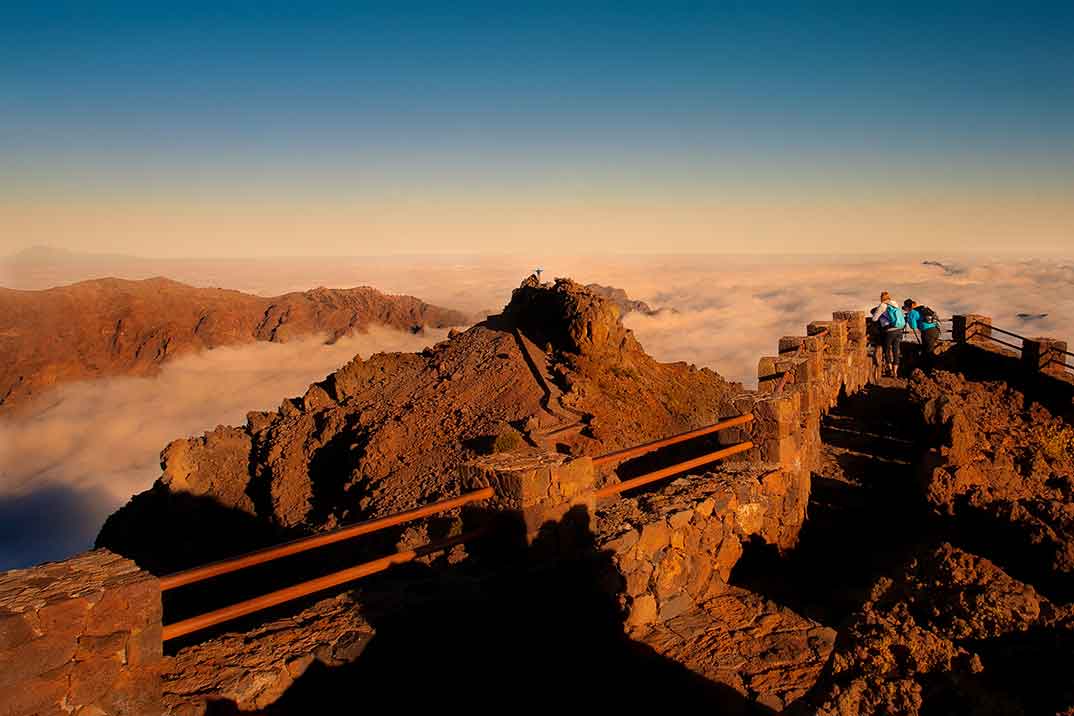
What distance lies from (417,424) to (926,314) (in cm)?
1221

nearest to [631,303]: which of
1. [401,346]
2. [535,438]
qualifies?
[401,346]

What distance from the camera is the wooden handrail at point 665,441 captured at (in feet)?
17.7

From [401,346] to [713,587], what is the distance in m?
40.8

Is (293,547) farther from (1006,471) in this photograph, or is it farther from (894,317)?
(894,317)

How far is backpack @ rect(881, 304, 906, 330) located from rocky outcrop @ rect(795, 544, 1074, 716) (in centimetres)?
1465

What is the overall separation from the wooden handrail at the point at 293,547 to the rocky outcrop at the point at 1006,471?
3.55 m

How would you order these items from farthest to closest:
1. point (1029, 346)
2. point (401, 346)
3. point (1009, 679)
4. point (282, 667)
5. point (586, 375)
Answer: point (401, 346), point (586, 375), point (1029, 346), point (282, 667), point (1009, 679)

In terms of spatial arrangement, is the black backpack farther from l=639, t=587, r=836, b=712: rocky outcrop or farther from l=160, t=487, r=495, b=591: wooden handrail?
l=160, t=487, r=495, b=591: wooden handrail

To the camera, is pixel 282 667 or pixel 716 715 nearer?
pixel 282 667

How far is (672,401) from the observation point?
55.6 feet

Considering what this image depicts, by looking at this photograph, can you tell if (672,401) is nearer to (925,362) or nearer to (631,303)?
(925,362)

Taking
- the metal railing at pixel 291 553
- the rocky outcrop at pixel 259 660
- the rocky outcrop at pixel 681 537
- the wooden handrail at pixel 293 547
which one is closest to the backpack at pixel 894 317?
the rocky outcrop at pixel 681 537

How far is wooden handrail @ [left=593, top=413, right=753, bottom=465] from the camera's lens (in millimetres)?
5406

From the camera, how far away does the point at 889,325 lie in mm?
15875
